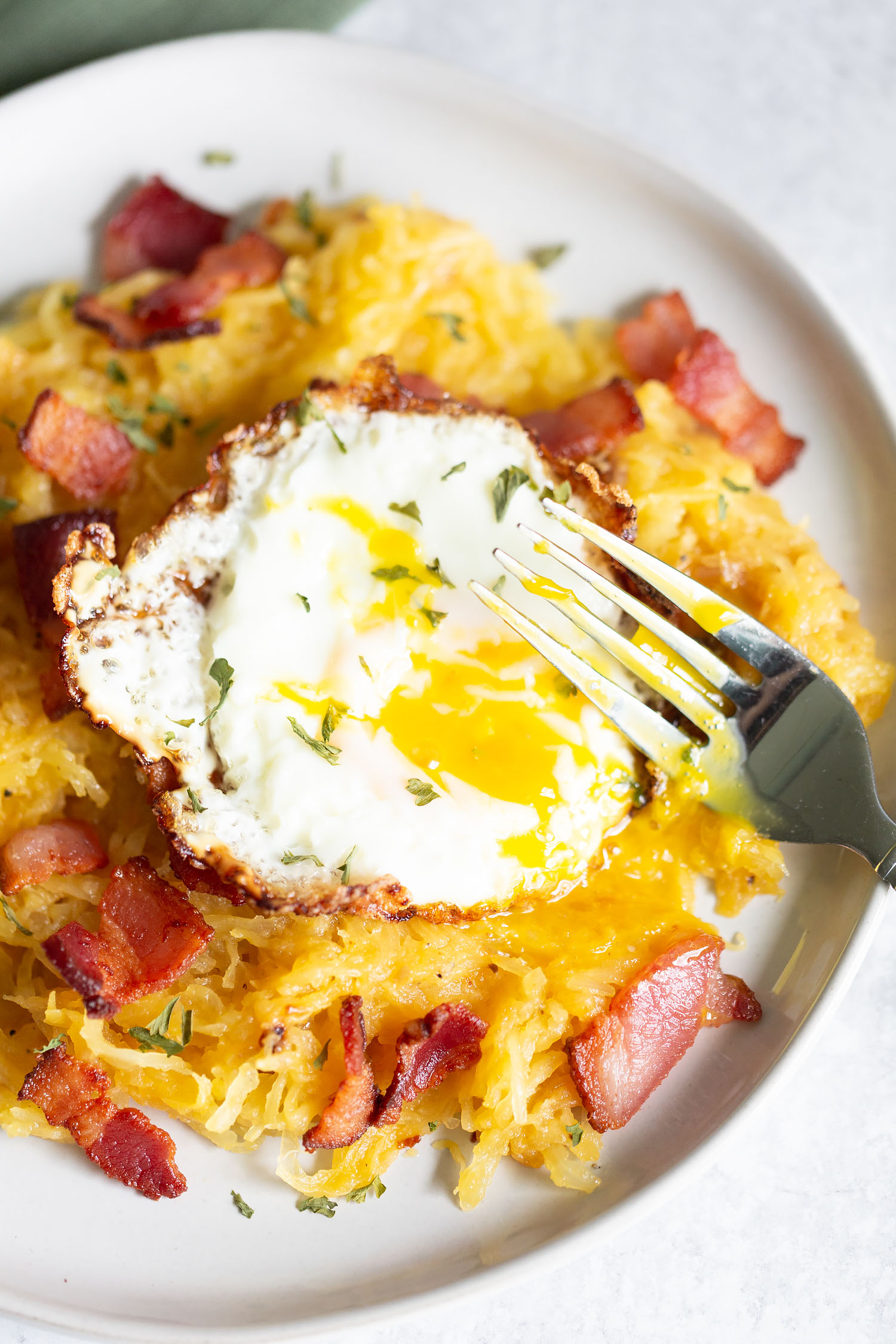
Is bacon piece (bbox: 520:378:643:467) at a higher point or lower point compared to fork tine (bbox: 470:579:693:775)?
higher

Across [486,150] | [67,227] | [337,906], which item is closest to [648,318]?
[486,150]

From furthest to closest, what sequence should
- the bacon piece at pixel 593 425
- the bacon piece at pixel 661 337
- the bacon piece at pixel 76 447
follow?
the bacon piece at pixel 661 337, the bacon piece at pixel 593 425, the bacon piece at pixel 76 447

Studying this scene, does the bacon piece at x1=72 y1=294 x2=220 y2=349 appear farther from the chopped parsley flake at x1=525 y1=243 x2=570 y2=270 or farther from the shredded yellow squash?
the chopped parsley flake at x1=525 y1=243 x2=570 y2=270

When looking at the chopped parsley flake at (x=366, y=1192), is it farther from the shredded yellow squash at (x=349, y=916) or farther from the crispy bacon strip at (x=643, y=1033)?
the crispy bacon strip at (x=643, y=1033)

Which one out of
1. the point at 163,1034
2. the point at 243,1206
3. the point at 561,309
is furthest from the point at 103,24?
the point at 243,1206

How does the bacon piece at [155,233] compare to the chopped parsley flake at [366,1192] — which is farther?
the bacon piece at [155,233]

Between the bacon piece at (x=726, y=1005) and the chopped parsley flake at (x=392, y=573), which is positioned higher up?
the chopped parsley flake at (x=392, y=573)

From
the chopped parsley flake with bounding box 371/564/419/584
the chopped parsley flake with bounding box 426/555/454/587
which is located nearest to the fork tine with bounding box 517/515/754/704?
the chopped parsley flake with bounding box 426/555/454/587

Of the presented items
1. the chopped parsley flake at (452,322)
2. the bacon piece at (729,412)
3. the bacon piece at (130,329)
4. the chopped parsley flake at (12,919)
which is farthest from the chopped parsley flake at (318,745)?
the bacon piece at (729,412)
